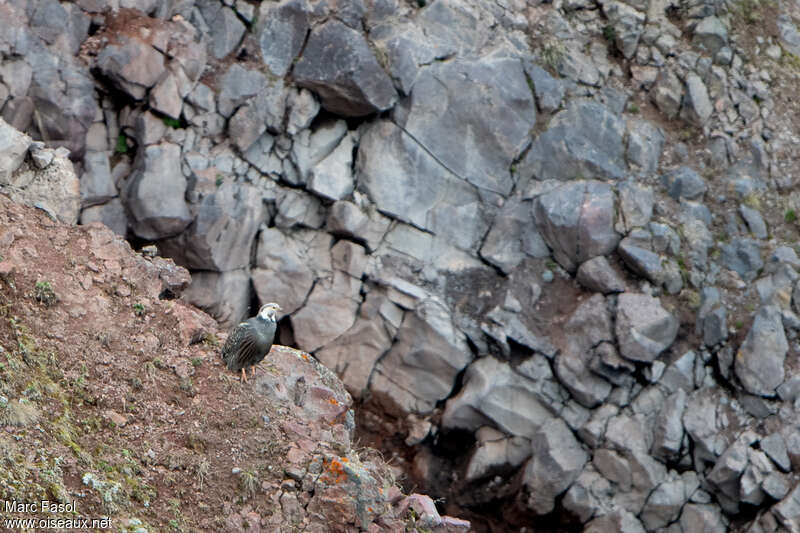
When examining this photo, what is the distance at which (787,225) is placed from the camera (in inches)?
617

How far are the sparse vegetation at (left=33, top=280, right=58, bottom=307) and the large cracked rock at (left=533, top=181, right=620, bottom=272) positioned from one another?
9628 millimetres

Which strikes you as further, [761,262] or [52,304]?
[761,262]

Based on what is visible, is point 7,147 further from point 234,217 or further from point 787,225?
point 787,225

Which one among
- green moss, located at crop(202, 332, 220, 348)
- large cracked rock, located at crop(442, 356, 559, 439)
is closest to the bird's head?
green moss, located at crop(202, 332, 220, 348)

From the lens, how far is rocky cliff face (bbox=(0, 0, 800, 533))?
14086 mm

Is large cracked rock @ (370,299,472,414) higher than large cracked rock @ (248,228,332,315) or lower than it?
lower

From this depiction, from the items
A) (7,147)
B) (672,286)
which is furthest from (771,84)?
(7,147)

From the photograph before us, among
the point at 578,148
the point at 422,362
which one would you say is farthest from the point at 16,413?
the point at 578,148

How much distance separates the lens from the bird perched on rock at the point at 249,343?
7.97 metres

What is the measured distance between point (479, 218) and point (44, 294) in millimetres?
9247

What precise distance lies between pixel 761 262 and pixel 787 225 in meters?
1.08

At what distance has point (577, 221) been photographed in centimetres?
1529

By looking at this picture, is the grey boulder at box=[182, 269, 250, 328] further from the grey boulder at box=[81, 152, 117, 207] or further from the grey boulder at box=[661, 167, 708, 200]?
the grey boulder at box=[661, 167, 708, 200]

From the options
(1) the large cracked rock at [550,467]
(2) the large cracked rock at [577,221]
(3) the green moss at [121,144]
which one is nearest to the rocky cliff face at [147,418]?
(3) the green moss at [121,144]
